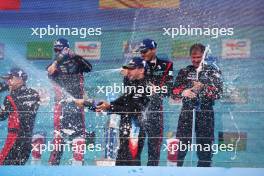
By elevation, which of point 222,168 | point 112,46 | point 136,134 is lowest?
point 222,168

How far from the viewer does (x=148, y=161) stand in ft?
10.6

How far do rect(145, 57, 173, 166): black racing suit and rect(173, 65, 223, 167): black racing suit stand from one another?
68 mm

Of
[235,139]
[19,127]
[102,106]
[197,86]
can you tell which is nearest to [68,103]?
[102,106]

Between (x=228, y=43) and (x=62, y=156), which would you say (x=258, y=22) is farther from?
(x=62, y=156)

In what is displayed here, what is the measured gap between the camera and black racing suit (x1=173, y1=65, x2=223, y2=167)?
3223 mm

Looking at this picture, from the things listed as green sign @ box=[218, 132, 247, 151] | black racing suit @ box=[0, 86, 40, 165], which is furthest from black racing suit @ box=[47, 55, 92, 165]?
green sign @ box=[218, 132, 247, 151]

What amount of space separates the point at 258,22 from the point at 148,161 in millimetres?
Result: 1106

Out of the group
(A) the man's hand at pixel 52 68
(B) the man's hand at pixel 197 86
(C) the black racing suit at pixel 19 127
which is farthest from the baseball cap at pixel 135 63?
(C) the black racing suit at pixel 19 127

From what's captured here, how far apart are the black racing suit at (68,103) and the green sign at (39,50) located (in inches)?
4.0

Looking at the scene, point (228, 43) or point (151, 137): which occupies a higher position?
point (228, 43)

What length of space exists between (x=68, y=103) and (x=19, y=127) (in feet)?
1.14

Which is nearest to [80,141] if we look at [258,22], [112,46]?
[112,46]

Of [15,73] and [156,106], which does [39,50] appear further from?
[156,106]

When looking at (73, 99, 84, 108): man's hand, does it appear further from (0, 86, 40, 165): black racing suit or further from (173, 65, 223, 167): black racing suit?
(173, 65, 223, 167): black racing suit
